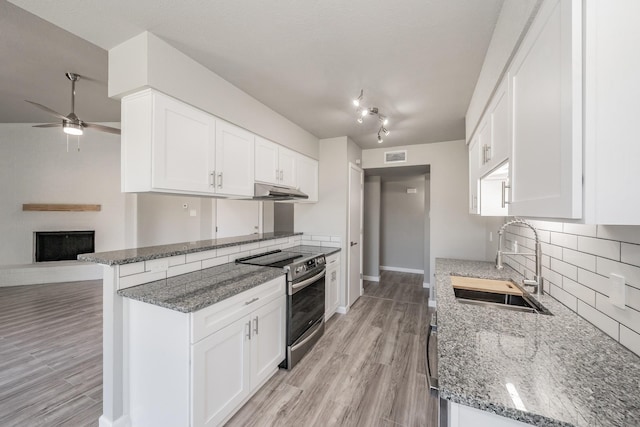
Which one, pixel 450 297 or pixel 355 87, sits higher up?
pixel 355 87

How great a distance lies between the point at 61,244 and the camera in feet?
15.1

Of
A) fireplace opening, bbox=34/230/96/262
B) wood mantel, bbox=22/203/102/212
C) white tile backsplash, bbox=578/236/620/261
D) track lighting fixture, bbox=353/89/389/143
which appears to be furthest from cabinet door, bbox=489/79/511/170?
fireplace opening, bbox=34/230/96/262

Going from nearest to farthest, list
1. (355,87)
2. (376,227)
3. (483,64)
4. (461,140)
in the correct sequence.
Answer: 1. (483,64)
2. (355,87)
3. (461,140)
4. (376,227)

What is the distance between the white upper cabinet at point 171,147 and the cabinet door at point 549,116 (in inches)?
78.3

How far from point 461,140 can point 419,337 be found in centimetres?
276

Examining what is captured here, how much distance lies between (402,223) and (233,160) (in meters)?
4.58

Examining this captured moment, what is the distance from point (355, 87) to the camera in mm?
2189

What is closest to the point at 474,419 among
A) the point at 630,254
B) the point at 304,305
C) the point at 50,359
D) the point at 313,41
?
the point at 630,254

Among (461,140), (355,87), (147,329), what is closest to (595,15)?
(355,87)

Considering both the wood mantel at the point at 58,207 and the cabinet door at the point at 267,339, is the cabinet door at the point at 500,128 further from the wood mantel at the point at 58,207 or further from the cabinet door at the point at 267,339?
the wood mantel at the point at 58,207

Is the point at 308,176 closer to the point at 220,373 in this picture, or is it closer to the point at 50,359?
the point at 220,373

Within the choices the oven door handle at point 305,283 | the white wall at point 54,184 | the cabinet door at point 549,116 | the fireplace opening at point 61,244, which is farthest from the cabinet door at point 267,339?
the fireplace opening at point 61,244

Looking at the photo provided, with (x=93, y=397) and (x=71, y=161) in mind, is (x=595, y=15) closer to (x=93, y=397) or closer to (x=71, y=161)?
(x=93, y=397)

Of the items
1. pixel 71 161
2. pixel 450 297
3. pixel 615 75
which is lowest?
pixel 450 297
